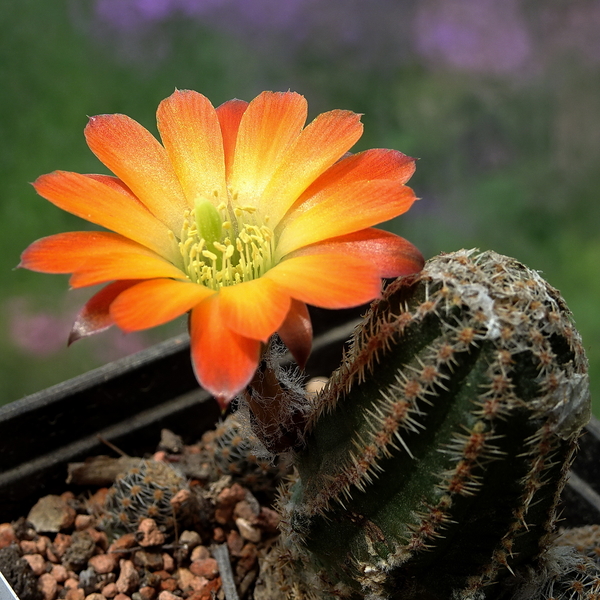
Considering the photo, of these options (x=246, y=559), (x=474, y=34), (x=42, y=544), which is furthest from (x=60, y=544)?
(x=474, y=34)

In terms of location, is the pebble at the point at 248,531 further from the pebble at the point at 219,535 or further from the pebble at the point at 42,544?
the pebble at the point at 42,544

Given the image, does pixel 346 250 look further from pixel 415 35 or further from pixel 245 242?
pixel 415 35

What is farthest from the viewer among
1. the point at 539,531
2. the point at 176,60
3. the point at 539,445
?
the point at 176,60

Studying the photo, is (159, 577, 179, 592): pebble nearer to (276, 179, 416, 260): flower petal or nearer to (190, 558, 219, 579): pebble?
(190, 558, 219, 579): pebble

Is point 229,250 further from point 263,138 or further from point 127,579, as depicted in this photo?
point 127,579

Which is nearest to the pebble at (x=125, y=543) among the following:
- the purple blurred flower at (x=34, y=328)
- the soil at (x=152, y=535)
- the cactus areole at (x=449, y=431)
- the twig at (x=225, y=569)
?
the soil at (x=152, y=535)

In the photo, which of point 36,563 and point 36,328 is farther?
point 36,328

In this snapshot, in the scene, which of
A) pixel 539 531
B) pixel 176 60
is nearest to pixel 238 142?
pixel 539 531
